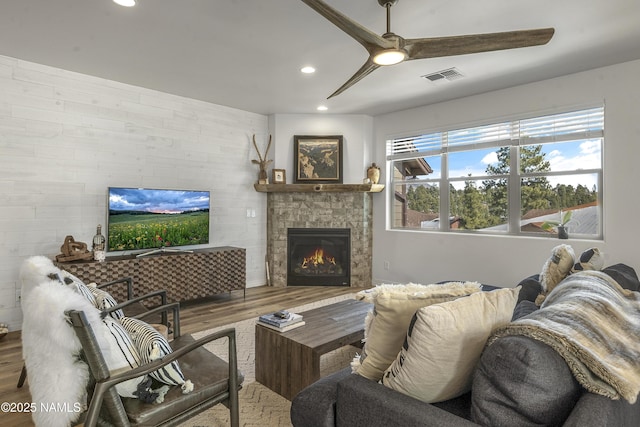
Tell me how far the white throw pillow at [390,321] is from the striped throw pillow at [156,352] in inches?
30.2

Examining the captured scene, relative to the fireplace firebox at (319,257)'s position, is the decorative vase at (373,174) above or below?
above

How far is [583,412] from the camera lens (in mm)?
963

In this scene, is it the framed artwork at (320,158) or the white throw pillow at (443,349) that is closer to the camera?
the white throw pillow at (443,349)

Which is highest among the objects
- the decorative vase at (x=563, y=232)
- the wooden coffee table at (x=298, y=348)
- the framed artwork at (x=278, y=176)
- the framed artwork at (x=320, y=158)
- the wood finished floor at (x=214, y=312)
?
the framed artwork at (x=320, y=158)

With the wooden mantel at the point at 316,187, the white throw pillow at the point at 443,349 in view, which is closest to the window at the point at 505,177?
the wooden mantel at the point at 316,187

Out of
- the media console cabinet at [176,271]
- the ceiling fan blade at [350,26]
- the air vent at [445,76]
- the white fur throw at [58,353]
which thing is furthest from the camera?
the air vent at [445,76]

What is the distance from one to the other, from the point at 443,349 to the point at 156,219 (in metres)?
3.94

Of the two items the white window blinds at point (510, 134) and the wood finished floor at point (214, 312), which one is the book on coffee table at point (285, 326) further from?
the white window blinds at point (510, 134)

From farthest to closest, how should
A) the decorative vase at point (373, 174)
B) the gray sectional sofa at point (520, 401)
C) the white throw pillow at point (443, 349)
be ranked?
the decorative vase at point (373, 174) < the white throw pillow at point (443, 349) < the gray sectional sofa at point (520, 401)

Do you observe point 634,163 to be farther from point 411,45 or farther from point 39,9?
point 39,9

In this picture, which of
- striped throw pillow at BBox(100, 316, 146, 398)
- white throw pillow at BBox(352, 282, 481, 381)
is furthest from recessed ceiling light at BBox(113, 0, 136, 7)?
white throw pillow at BBox(352, 282, 481, 381)

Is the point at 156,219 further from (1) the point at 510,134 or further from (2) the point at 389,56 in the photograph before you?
(1) the point at 510,134

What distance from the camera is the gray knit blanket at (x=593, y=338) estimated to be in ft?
3.34

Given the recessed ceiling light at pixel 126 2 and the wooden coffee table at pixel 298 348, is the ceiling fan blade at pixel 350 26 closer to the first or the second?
the recessed ceiling light at pixel 126 2
